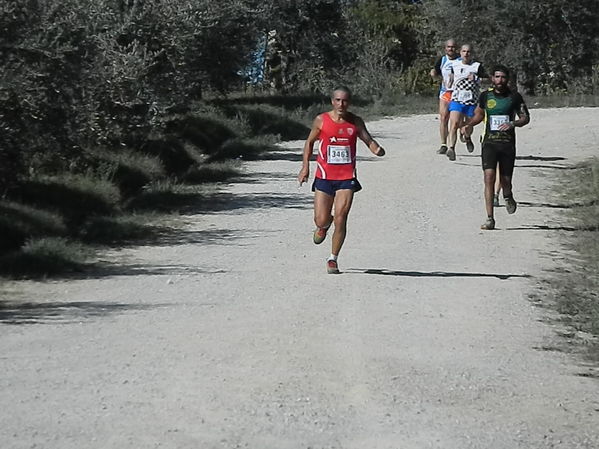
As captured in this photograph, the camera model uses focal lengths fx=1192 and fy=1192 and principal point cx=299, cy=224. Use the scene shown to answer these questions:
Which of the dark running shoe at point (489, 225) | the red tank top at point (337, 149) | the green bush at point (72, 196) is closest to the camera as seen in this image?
the red tank top at point (337, 149)

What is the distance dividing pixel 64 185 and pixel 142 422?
11.0 metres

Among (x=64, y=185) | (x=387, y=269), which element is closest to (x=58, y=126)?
(x=64, y=185)

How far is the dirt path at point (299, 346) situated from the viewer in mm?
6645

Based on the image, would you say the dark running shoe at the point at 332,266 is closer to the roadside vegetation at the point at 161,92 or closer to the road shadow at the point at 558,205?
the roadside vegetation at the point at 161,92

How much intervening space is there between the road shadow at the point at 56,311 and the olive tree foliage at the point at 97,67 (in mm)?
2880

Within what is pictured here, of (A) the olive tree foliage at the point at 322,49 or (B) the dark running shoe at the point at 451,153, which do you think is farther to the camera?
(A) the olive tree foliage at the point at 322,49

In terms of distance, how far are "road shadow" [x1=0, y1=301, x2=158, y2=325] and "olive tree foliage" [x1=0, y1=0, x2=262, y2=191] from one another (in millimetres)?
2880

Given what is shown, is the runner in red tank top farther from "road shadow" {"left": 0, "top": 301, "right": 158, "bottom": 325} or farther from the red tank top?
"road shadow" {"left": 0, "top": 301, "right": 158, "bottom": 325}

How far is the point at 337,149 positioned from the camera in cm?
1155

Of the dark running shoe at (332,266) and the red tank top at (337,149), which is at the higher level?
the red tank top at (337,149)

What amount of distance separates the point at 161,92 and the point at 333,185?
8.80 m

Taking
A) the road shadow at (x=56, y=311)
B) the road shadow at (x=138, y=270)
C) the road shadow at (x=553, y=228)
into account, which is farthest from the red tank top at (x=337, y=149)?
the road shadow at (x=553, y=228)

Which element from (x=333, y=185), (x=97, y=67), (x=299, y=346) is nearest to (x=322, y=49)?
(x=97, y=67)

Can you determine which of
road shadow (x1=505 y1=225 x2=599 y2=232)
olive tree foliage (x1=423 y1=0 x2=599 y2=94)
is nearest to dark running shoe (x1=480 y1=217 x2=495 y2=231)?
road shadow (x1=505 y1=225 x2=599 y2=232)
